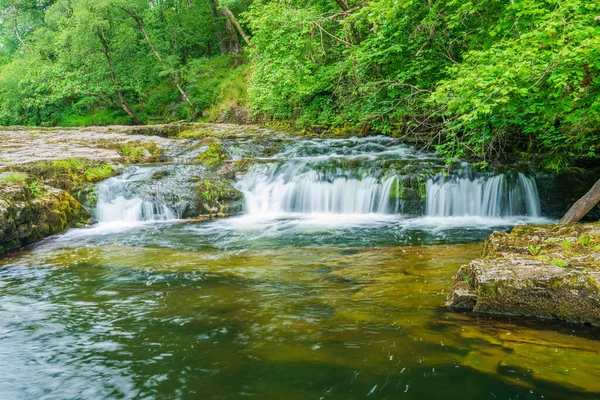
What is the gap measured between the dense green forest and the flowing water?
2.10 meters

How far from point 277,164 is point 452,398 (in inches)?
397

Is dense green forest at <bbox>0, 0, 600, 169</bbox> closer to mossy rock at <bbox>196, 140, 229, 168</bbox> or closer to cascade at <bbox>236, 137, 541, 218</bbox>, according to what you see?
cascade at <bbox>236, 137, 541, 218</bbox>

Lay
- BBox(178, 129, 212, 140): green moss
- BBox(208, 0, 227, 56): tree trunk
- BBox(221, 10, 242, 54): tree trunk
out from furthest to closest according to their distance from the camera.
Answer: BBox(208, 0, 227, 56): tree trunk, BBox(221, 10, 242, 54): tree trunk, BBox(178, 129, 212, 140): green moss

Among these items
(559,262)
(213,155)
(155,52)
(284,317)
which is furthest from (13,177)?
(155,52)

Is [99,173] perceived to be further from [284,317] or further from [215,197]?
[284,317]

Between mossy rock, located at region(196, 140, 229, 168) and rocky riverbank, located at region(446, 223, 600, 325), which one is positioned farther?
mossy rock, located at region(196, 140, 229, 168)

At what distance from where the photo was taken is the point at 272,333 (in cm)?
388

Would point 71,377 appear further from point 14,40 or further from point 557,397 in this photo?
point 14,40

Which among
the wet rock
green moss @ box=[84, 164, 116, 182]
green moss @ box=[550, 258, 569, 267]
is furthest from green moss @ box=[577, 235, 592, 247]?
green moss @ box=[84, 164, 116, 182]

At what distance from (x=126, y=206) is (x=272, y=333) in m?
8.54

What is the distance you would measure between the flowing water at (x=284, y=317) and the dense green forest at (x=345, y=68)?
210 cm

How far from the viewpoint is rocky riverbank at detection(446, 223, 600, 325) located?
3497 mm

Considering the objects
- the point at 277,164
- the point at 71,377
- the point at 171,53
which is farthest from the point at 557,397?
the point at 171,53

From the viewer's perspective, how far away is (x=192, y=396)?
2941 mm
